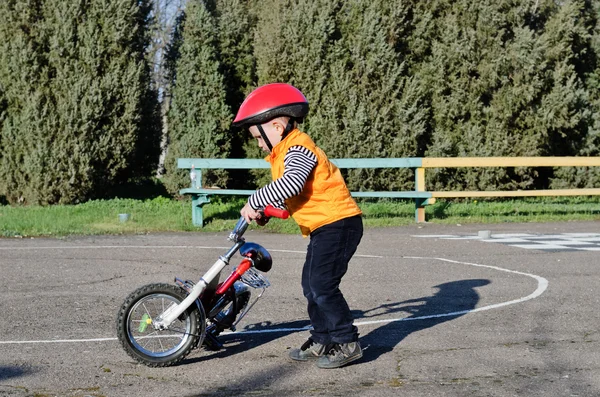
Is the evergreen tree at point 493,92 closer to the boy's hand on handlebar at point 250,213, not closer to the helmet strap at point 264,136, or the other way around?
the helmet strap at point 264,136

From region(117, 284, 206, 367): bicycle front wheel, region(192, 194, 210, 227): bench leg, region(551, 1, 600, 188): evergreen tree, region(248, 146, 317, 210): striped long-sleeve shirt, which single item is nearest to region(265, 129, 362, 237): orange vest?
region(248, 146, 317, 210): striped long-sleeve shirt

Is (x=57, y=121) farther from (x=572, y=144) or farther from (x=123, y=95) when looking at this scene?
(x=572, y=144)

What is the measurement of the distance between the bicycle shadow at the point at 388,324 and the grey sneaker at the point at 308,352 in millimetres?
264

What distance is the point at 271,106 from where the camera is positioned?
5.89 metres

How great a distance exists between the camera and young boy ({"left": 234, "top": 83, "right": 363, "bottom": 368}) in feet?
19.3

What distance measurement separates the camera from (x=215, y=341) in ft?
20.4

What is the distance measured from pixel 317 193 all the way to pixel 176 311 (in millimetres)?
1131

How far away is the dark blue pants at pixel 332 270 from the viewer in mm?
5914

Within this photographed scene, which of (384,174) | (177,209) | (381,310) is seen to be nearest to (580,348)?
(381,310)

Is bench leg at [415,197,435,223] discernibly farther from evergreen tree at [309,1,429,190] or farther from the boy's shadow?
the boy's shadow

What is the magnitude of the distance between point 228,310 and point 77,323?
168cm

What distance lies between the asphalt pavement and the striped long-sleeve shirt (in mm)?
1027

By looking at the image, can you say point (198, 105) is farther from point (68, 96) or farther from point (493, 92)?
point (493, 92)

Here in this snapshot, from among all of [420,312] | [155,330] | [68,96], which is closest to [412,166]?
[68,96]
